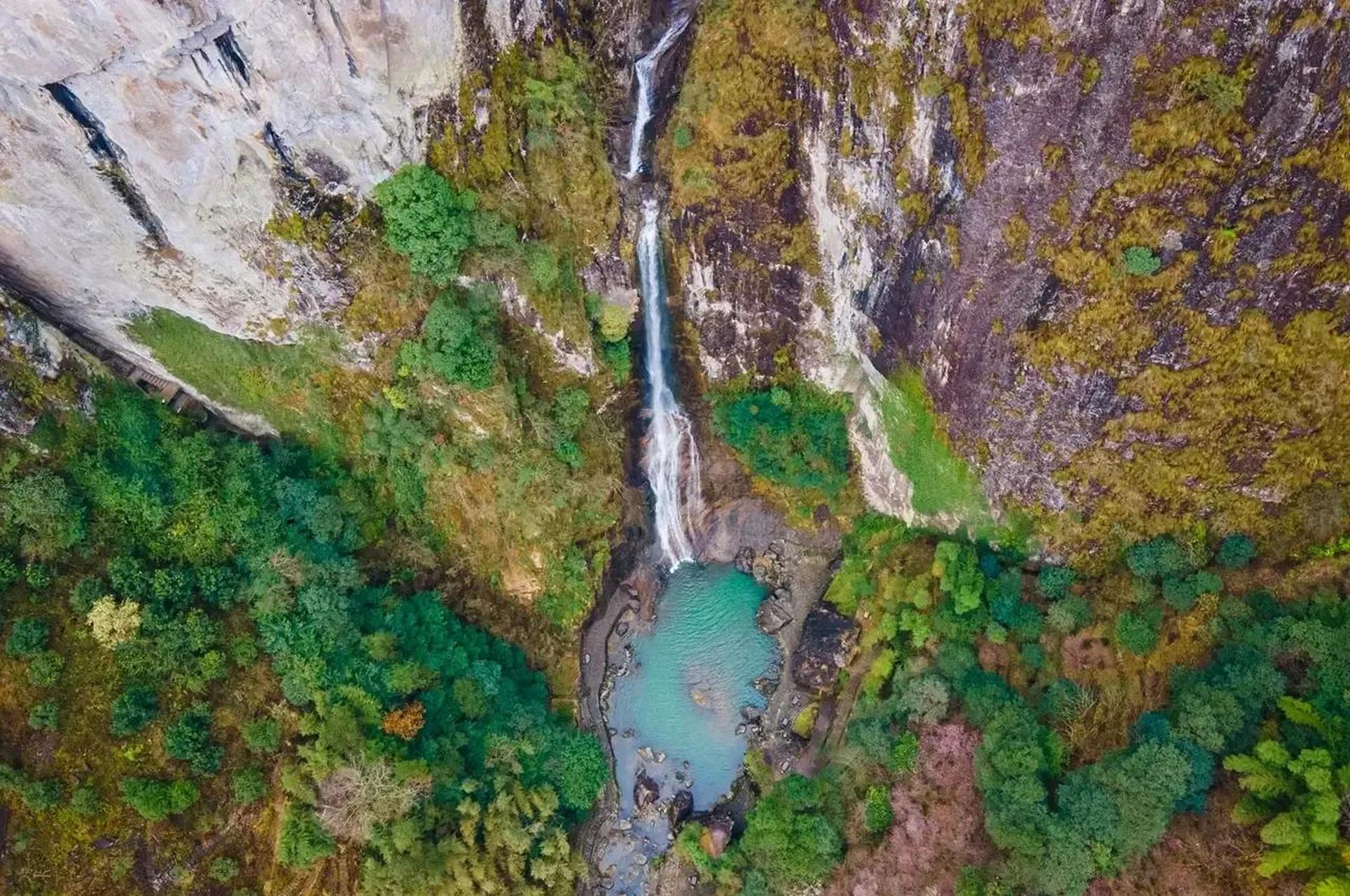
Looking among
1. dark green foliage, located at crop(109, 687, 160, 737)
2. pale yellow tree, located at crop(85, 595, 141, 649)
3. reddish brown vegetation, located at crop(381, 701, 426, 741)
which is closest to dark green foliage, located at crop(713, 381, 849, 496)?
reddish brown vegetation, located at crop(381, 701, 426, 741)

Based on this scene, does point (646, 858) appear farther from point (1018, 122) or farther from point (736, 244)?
point (1018, 122)

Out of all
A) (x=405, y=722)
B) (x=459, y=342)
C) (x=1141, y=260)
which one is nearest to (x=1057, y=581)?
(x=1141, y=260)

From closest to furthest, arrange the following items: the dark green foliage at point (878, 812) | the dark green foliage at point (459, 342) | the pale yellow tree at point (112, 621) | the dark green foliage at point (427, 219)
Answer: the pale yellow tree at point (112, 621), the dark green foliage at point (427, 219), the dark green foliage at point (459, 342), the dark green foliage at point (878, 812)

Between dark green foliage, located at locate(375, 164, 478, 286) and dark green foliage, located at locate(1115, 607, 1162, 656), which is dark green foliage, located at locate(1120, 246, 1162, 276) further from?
dark green foliage, located at locate(375, 164, 478, 286)

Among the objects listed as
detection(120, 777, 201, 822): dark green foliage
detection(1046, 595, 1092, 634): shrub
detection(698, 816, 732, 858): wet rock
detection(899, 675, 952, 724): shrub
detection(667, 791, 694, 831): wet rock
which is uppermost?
detection(1046, 595, 1092, 634): shrub

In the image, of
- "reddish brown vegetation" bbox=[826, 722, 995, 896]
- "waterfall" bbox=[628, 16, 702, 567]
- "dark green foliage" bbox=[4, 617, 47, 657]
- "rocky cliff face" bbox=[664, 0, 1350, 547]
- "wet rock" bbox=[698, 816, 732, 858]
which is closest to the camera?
"rocky cliff face" bbox=[664, 0, 1350, 547]

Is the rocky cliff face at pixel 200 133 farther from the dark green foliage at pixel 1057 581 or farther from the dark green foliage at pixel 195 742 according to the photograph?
the dark green foliage at pixel 1057 581

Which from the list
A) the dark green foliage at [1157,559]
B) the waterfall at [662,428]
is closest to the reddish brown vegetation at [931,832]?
the dark green foliage at [1157,559]
